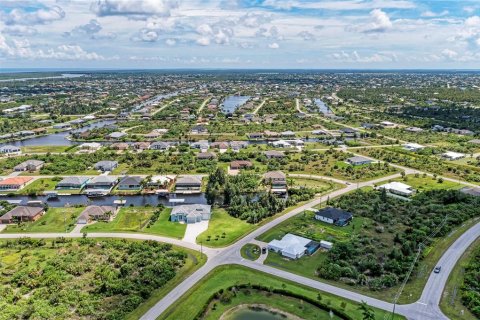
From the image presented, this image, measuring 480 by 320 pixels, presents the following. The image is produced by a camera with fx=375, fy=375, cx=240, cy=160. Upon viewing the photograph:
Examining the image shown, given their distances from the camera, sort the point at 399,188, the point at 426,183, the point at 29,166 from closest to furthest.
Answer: the point at 399,188
the point at 426,183
the point at 29,166

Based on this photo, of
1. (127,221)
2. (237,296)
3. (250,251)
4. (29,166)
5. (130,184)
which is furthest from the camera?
(29,166)

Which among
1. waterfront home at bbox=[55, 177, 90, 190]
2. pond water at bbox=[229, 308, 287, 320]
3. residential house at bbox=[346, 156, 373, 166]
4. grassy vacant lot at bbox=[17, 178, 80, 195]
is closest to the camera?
pond water at bbox=[229, 308, 287, 320]

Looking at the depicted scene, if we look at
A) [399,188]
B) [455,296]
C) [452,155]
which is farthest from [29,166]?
[452,155]

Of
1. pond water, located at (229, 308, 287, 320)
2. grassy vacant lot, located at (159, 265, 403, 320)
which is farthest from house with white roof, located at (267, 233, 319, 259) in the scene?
pond water, located at (229, 308, 287, 320)

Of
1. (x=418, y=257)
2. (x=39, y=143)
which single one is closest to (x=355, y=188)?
(x=418, y=257)

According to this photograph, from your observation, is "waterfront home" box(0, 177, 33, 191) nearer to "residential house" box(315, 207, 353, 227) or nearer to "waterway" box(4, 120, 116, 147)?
"waterway" box(4, 120, 116, 147)

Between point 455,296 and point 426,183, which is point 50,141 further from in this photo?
point 455,296
